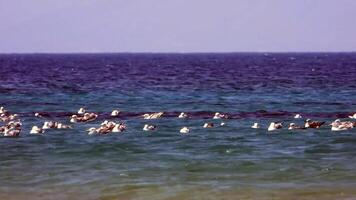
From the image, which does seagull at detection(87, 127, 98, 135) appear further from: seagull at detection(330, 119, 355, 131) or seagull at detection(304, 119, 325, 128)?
seagull at detection(330, 119, 355, 131)

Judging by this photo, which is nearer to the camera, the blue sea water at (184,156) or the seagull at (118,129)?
the blue sea water at (184,156)

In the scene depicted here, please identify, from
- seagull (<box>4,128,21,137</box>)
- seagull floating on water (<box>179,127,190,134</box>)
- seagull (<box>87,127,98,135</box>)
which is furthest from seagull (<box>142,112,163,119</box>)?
seagull (<box>4,128,21,137</box>)

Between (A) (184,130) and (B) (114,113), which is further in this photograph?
(B) (114,113)

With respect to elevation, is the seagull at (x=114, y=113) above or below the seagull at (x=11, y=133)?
below

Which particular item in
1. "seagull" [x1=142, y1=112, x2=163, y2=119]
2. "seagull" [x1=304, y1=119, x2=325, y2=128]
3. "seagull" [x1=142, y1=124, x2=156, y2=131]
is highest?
"seagull" [x1=304, y1=119, x2=325, y2=128]

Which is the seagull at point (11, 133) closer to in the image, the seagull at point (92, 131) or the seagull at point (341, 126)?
the seagull at point (92, 131)

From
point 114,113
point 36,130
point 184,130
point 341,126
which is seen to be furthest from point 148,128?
point 341,126

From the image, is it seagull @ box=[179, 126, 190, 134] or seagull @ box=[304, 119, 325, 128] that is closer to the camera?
seagull @ box=[179, 126, 190, 134]

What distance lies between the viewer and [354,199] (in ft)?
66.6

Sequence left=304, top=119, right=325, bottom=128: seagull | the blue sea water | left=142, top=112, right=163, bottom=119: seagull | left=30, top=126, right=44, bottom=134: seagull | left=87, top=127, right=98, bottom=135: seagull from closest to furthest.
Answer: the blue sea water < left=87, top=127, right=98, bottom=135: seagull < left=30, top=126, right=44, bottom=134: seagull < left=304, top=119, right=325, bottom=128: seagull < left=142, top=112, right=163, bottom=119: seagull

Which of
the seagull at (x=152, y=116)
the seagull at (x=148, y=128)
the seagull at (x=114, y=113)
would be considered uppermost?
the seagull at (x=148, y=128)

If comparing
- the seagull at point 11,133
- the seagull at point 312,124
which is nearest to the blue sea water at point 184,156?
the seagull at point 312,124

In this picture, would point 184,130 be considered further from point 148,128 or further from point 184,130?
point 148,128

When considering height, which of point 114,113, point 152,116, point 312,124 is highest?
point 312,124
